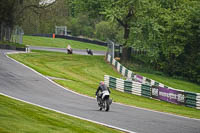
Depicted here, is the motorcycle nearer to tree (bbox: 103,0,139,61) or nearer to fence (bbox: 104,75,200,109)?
fence (bbox: 104,75,200,109)

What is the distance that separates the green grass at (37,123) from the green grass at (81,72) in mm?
8629

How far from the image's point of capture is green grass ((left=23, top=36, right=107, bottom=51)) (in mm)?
67512

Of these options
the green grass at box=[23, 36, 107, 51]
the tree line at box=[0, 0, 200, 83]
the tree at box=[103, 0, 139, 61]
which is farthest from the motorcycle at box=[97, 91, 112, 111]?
the green grass at box=[23, 36, 107, 51]

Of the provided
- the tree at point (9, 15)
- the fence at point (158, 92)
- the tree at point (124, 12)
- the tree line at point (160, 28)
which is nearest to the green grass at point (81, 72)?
the fence at point (158, 92)

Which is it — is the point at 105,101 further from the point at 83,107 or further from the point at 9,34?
the point at 9,34

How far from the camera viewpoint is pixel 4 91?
2212 cm

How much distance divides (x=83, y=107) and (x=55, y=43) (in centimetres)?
4969

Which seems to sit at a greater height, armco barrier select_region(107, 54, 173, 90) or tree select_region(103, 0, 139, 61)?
tree select_region(103, 0, 139, 61)

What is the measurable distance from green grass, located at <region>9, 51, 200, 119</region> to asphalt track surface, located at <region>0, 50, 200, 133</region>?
1.98 meters

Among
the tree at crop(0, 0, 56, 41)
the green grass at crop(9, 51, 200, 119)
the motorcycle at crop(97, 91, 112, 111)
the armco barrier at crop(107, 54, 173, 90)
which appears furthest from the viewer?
the tree at crop(0, 0, 56, 41)

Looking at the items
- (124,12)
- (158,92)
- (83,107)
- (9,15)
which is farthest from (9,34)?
(83,107)

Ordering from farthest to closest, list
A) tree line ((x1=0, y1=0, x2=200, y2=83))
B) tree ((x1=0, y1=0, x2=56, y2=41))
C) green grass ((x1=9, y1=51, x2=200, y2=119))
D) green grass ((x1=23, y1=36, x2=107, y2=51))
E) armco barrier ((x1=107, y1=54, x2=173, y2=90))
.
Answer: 1. green grass ((x1=23, y1=36, x2=107, y2=51))
2. tree ((x1=0, y1=0, x2=56, y2=41))
3. tree line ((x1=0, y1=0, x2=200, y2=83))
4. armco barrier ((x1=107, y1=54, x2=173, y2=90))
5. green grass ((x1=9, y1=51, x2=200, y2=119))

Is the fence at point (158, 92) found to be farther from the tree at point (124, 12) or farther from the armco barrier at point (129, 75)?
the tree at point (124, 12)

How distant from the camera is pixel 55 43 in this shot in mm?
69000
